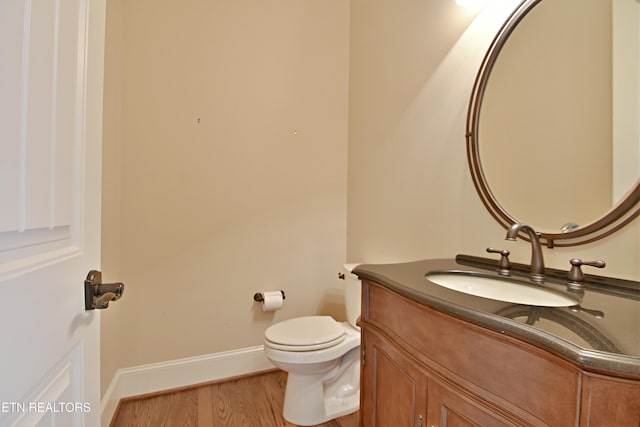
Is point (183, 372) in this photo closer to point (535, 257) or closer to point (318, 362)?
point (318, 362)

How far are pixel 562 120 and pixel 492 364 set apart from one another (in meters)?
0.87

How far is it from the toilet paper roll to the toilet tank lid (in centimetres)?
30

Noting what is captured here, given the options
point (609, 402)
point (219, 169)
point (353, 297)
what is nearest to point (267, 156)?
point (219, 169)

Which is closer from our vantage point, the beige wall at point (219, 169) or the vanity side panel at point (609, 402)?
the vanity side panel at point (609, 402)

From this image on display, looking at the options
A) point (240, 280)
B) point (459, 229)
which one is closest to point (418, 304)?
point (459, 229)

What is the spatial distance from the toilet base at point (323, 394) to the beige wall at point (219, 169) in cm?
58

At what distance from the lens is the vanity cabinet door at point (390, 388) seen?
803 mm

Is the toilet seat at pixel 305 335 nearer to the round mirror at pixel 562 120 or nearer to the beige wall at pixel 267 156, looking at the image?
the beige wall at pixel 267 156

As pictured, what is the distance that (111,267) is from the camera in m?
1.56

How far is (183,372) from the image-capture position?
1.91m

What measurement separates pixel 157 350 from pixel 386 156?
186cm

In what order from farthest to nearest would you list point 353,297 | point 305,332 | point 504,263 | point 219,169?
point 219,169
point 353,297
point 305,332
point 504,263

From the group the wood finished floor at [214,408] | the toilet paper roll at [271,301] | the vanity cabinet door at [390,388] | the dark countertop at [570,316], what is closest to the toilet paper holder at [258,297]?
the toilet paper roll at [271,301]

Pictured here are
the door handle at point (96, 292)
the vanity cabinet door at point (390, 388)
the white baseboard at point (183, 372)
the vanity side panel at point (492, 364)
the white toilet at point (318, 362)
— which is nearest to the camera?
the vanity side panel at point (492, 364)
